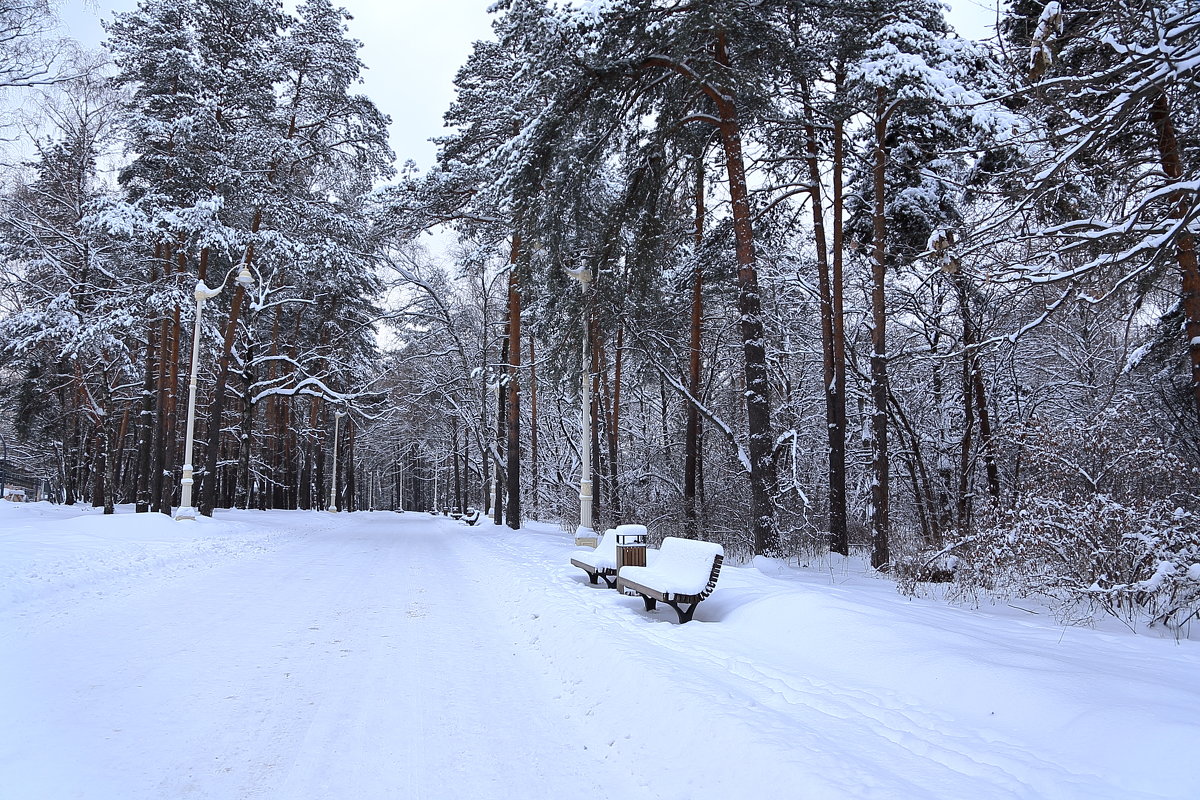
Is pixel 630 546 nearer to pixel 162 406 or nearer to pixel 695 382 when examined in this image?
pixel 695 382

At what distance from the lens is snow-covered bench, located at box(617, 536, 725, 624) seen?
682 cm

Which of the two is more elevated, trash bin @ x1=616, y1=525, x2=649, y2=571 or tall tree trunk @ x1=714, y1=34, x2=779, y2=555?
tall tree trunk @ x1=714, y1=34, x2=779, y2=555

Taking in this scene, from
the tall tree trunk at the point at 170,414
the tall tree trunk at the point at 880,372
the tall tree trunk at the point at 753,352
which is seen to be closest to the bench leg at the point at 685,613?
the tall tree trunk at the point at 753,352

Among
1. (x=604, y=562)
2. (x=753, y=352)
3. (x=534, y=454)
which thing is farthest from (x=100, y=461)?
(x=753, y=352)

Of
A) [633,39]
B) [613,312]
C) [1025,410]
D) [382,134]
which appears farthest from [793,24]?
[382,134]

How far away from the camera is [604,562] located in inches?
378

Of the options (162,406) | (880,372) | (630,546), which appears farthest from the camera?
(162,406)

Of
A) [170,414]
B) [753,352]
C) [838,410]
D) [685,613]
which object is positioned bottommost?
[685,613]

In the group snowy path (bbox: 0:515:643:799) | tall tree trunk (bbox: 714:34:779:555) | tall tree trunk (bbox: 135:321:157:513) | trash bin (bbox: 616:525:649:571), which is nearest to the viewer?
snowy path (bbox: 0:515:643:799)

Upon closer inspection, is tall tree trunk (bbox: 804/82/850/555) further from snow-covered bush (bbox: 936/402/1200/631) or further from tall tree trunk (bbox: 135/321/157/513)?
tall tree trunk (bbox: 135/321/157/513)

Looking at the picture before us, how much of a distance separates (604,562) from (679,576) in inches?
88.6

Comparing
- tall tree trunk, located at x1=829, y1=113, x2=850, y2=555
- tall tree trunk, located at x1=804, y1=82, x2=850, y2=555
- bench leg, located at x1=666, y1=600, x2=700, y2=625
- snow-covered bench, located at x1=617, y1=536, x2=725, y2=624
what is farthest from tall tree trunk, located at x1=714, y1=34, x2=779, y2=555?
bench leg, located at x1=666, y1=600, x2=700, y2=625

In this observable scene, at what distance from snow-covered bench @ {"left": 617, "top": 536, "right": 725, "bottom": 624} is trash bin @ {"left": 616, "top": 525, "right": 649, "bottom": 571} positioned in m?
0.37

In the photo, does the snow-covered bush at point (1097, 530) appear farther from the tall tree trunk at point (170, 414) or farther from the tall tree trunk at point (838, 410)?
the tall tree trunk at point (170, 414)
